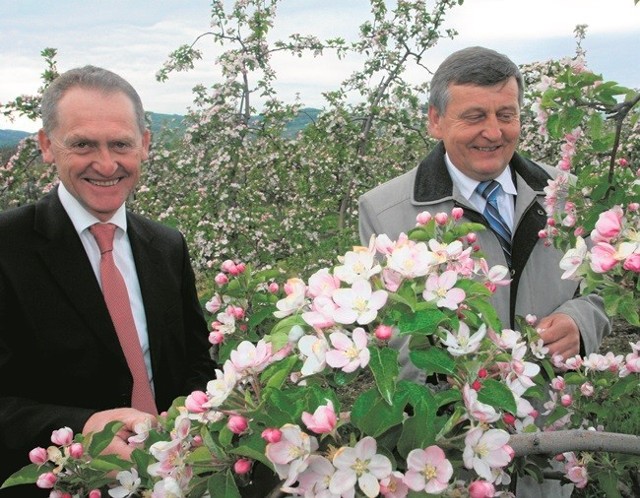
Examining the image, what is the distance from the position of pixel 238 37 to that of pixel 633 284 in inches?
274

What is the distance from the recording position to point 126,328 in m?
2.15

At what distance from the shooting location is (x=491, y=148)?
2.49 meters

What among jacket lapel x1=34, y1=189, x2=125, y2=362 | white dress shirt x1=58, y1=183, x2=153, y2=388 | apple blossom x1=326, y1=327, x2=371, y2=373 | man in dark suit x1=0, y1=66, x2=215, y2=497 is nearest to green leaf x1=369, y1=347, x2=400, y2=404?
apple blossom x1=326, y1=327, x2=371, y2=373

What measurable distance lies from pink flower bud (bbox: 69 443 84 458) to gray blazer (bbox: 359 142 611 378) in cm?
138

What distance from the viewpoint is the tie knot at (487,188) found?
2.59m

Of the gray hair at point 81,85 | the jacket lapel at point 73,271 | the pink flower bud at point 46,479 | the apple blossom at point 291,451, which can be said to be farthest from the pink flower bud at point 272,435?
the gray hair at point 81,85

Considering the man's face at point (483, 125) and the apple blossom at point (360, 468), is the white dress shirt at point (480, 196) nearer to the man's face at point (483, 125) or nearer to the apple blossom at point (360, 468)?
the man's face at point (483, 125)

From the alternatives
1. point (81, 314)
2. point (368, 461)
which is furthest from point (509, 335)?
point (81, 314)

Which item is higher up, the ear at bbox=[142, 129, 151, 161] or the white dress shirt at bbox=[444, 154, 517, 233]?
the ear at bbox=[142, 129, 151, 161]

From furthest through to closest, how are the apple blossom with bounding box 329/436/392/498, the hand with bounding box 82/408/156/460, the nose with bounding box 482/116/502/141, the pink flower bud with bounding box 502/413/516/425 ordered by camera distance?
the nose with bounding box 482/116/502/141 → the hand with bounding box 82/408/156/460 → the pink flower bud with bounding box 502/413/516/425 → the apple blossom with bounding box 329/436/392/498

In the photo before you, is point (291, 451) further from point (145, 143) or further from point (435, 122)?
point (435, 122)

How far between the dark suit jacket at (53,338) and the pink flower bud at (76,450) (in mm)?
448

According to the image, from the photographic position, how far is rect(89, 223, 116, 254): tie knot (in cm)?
222

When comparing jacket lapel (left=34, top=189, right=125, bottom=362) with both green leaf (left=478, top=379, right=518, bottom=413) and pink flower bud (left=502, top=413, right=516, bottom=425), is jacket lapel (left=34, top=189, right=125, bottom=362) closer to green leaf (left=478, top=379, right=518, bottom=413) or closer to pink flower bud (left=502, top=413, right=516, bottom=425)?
pink flower bud (left=502, top=413, right=516, bottom=425)
